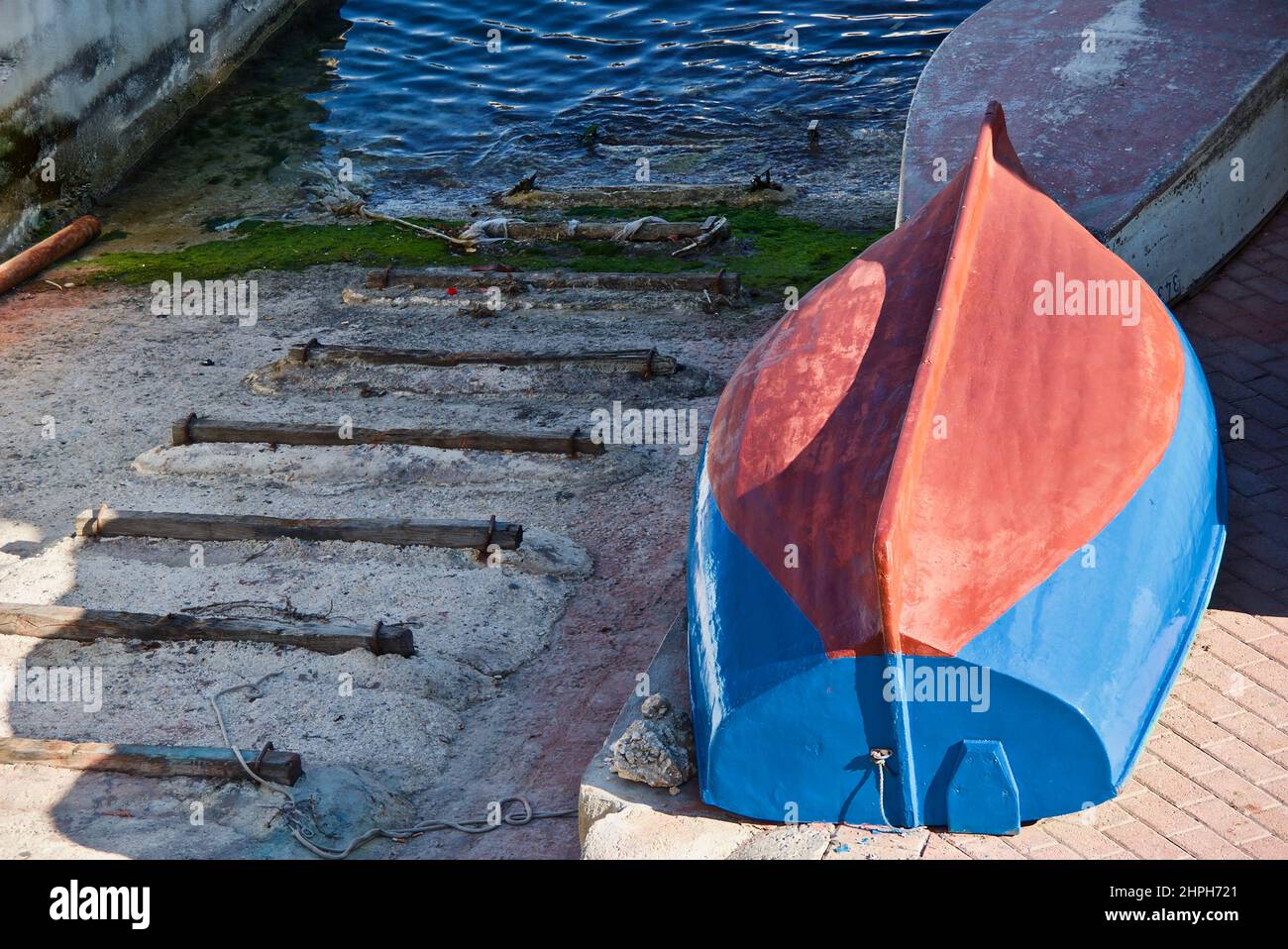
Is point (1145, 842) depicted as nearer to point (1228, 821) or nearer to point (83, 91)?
point (1228, 821)

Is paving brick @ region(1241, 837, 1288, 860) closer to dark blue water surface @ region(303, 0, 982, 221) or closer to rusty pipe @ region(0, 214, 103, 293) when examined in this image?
dark blue water surface @ region(303, 0, 982, 221)

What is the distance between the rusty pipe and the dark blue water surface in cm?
353

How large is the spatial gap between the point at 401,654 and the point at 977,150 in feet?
12.6

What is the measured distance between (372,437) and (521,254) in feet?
13.1

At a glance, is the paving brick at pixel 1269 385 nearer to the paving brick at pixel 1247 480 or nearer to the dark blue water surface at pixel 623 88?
the paving brick at pixel 1247 480

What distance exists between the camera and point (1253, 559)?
626 centimetres

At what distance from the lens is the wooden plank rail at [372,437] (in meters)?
8.86

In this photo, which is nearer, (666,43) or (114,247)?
(114,247)

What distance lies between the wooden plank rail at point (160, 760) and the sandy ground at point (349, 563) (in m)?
0.08

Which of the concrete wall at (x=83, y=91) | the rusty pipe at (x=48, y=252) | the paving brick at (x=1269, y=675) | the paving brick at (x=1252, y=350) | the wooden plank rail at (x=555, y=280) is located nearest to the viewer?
the paving brick at (x=1269, y=675)

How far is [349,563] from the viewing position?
785 centimetres

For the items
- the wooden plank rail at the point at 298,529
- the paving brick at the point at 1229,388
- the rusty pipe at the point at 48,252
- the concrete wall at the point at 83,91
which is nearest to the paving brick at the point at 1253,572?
the paving brick at the point at 1229,388

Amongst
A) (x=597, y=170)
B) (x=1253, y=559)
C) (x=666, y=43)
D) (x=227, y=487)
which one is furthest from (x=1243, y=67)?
(x=666, y=43)
